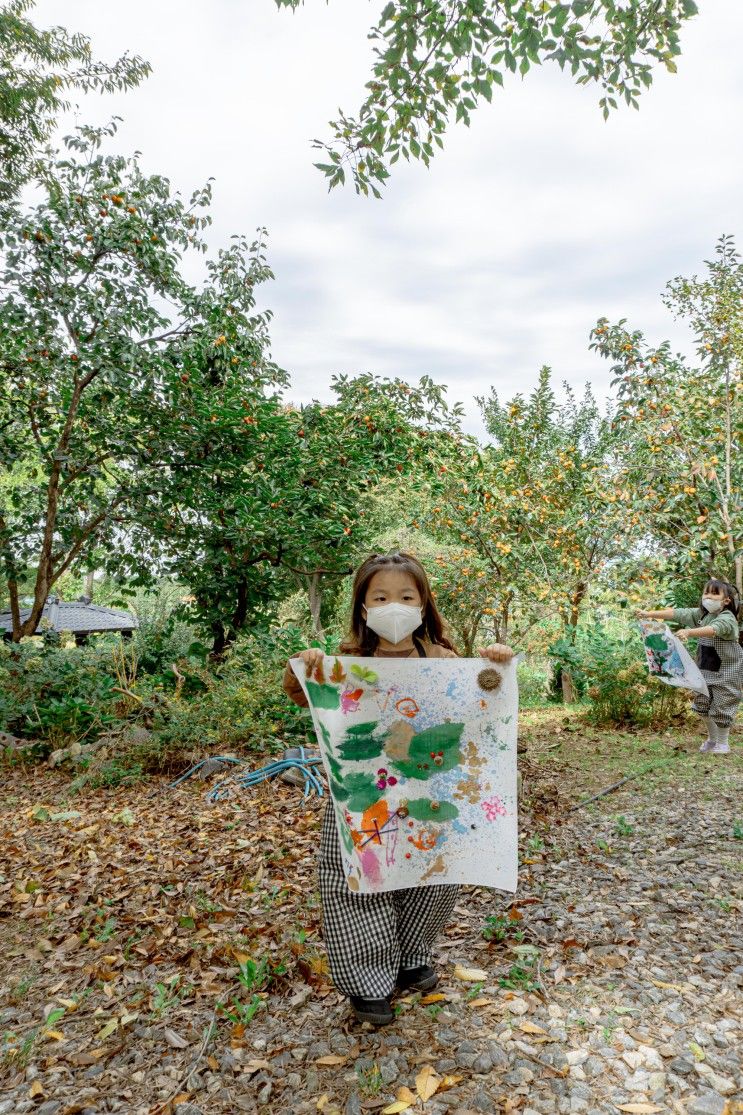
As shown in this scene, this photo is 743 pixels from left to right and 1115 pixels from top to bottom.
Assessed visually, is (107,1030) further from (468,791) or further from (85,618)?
(85,618)

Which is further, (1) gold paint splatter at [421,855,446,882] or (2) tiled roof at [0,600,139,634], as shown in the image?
(2) tiled roof at [0,600,139,634]

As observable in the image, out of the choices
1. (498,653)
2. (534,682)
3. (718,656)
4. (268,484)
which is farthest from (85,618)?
(498,653)

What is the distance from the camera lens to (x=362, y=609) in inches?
99.9

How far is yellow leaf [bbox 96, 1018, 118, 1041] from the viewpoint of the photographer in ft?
8.06

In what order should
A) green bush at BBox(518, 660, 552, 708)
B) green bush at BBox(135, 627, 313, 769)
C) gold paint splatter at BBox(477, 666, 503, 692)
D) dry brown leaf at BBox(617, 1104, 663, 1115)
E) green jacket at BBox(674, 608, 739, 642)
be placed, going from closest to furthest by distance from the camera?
dry brown leaf at BBox(617, 1104, 663, 1115), gold paint splatter at BBox(477, 666, 503, 692), green bush at BBox(135, 627, 313, 769), green jacket at BBox(674, 608, 739, 642), green bush at BBox(518, 660, 552, 708)

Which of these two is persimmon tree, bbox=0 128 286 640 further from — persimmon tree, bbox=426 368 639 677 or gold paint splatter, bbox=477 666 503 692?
gold paint splatter, bbox=477 666 503 692

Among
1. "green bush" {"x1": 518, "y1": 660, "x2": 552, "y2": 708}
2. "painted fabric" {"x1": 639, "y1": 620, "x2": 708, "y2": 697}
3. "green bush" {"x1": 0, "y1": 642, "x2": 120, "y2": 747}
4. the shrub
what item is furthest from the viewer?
"green bush" {"x1": 518, "y1": 660, "x2": 552, "y2": 708}

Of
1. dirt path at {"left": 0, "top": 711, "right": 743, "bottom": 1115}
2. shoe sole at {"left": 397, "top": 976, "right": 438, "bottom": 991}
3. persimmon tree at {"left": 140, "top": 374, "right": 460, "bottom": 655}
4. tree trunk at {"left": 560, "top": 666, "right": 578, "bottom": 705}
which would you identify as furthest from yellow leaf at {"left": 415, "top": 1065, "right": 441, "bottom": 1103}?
tree trunk at {"left": 560, "top": 666, "right": 578, "bottom": 705}

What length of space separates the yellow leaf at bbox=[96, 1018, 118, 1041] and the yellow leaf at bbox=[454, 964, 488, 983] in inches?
49.0

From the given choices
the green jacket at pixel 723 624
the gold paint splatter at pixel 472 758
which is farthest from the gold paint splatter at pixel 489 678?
the green jacket at pixel 723 624

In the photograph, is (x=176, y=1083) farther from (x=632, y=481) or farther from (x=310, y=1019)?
(x=632, y=481)

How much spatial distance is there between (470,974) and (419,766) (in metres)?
0.92

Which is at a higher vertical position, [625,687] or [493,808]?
[493,808]

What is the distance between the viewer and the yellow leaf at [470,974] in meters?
2.61
